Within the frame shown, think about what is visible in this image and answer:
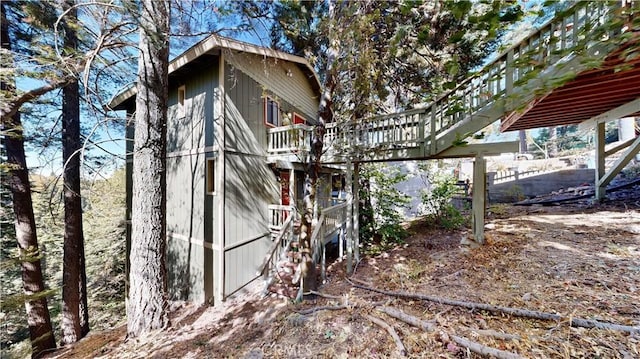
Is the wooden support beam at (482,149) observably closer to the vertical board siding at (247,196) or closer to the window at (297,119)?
the vertical board siding at (247,196)

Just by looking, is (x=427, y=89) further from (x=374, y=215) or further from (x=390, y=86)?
(x=374, y=215)

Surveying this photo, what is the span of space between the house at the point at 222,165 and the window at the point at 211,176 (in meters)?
0.03

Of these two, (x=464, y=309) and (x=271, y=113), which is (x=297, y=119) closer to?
(x=271, y=113)

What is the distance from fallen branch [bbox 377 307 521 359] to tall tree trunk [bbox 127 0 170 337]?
3835 millimetres

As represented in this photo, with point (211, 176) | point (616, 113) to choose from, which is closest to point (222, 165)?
point (211, 176)

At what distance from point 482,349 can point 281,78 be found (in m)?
8.29

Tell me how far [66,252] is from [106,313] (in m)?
8.11

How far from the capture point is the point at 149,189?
4.20 metres

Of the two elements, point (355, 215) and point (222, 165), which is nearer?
point (222, 165)

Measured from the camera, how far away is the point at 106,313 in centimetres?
1208

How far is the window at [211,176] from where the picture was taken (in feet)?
20.2

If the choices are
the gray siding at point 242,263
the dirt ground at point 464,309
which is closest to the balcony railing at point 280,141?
the gray siding at point 242,263

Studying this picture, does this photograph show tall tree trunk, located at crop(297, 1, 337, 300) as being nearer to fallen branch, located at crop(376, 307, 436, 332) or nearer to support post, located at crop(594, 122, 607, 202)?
fallen branch, located at crop(376, 307, 436, 332)

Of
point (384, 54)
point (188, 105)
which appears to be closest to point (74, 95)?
point (188, 105)
